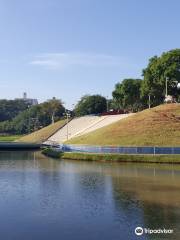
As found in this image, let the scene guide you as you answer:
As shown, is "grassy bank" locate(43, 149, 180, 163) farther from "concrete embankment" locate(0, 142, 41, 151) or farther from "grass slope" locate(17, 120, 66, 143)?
"grass slope" locate(17, 120, 66, 143)

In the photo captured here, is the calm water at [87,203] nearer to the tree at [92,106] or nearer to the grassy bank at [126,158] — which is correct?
the grassy bank at [126,158]

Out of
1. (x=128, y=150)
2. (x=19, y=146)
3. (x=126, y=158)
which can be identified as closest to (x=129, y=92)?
(x=19, y=146)

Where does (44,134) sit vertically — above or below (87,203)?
above

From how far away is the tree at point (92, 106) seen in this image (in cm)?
17088

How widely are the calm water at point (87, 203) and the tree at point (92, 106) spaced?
113m

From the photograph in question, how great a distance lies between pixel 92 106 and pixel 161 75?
5462cm

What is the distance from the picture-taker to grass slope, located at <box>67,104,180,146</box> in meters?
80.3

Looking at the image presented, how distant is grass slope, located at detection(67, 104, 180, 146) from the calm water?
22.7m

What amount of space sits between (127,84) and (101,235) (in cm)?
12064

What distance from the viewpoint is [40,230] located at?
2703 cm

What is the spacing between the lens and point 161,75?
120 meters

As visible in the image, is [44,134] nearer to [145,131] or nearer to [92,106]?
[92,106]

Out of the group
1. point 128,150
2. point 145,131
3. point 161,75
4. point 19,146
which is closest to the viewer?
point 128,150

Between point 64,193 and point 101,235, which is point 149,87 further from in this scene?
point 101,235
